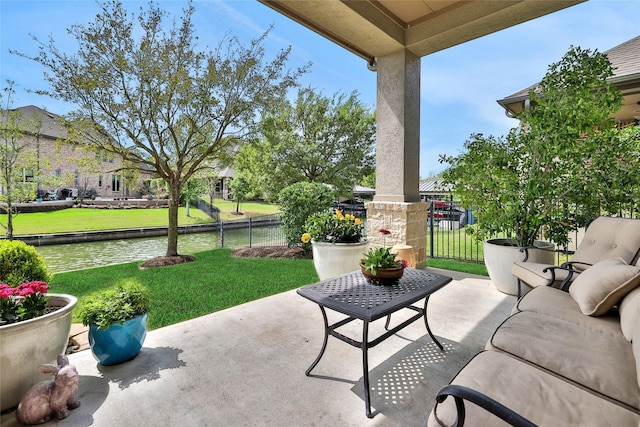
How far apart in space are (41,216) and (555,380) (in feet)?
54.2

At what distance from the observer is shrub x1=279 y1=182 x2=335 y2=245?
6.52 m

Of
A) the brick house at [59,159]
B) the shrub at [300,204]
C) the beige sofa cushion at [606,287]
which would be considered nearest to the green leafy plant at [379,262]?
the beige sofa cushion at [606,287]

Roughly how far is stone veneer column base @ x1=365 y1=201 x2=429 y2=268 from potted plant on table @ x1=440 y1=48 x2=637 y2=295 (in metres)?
0.81

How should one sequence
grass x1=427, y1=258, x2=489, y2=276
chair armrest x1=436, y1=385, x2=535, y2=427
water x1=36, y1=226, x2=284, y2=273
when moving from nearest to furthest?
chair armrest x1=436, y1=385, x2=535, y2=427
grass x1=427, y1=258, x2=489, y2=276
water x1=36, y1=226, x2=284, y2=273

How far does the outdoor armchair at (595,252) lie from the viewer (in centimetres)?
227

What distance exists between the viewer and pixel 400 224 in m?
4.41

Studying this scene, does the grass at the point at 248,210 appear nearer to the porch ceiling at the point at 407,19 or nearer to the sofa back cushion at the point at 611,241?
the porch ceiling at the point at 407,19

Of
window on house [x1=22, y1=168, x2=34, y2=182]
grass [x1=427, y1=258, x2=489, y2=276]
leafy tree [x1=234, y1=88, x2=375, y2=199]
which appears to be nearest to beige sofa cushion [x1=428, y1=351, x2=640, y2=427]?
grass [x1=427, y1=258, x2=489, y2=276]

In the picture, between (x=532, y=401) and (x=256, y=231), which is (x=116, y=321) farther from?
(x=256, y=231)

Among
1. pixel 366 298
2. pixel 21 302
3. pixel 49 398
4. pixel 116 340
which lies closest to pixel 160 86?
pixel 21 302

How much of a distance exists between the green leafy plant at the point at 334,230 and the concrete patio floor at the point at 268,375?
104 centimetres

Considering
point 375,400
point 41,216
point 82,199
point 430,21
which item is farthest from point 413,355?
point 82,199

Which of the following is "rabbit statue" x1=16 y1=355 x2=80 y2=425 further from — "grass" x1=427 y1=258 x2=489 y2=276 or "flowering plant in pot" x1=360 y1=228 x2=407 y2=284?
"grass" x1=427 y1=258 x2=489 y2=276

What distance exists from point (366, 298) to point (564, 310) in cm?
121
